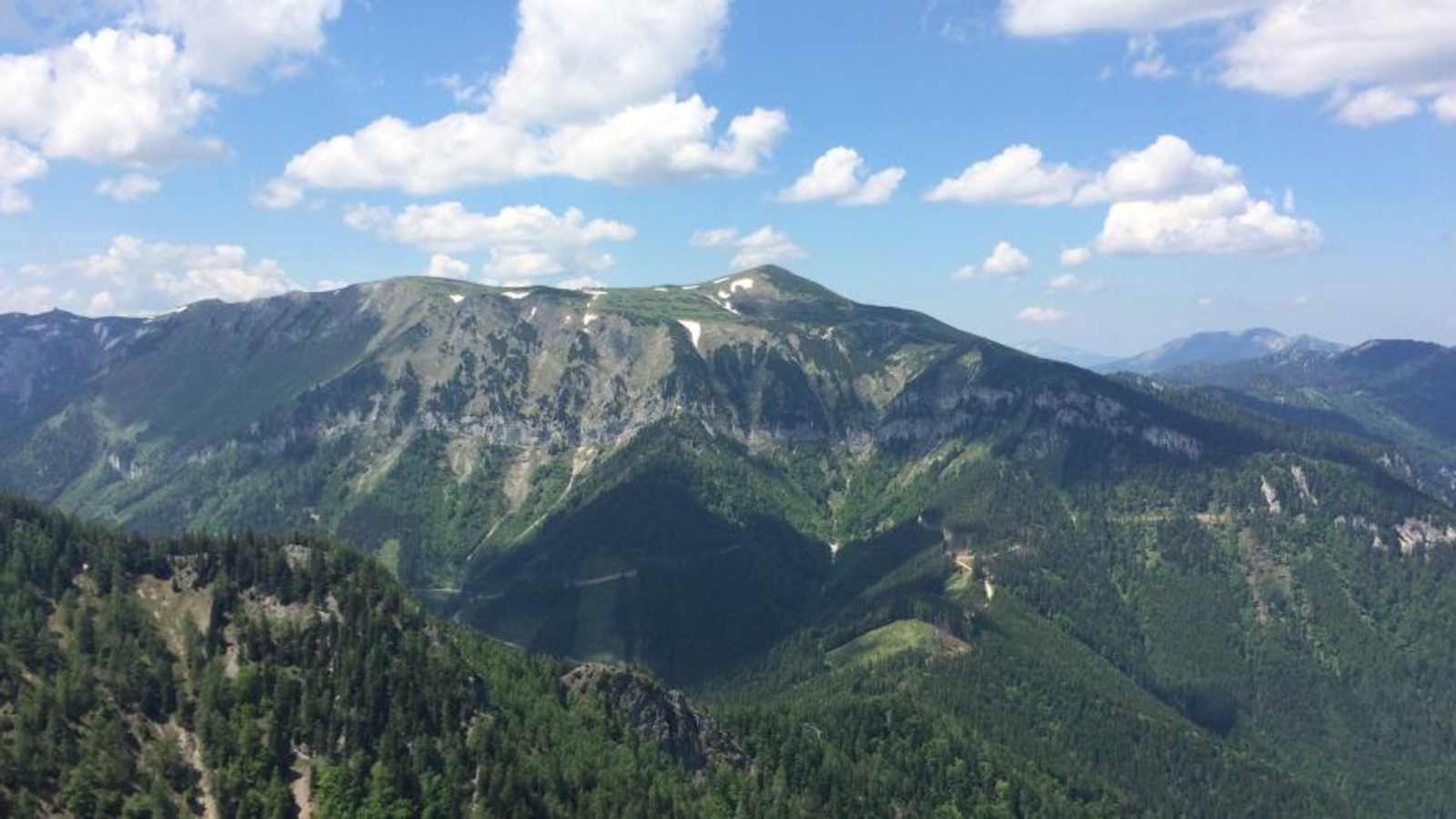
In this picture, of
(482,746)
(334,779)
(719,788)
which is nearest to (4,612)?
(334,779)

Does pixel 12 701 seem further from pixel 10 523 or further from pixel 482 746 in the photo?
pixel 482 746

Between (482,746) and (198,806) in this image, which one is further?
(482,746)

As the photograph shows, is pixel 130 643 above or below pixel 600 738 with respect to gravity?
above

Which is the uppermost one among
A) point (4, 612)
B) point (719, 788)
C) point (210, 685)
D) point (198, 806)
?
point (4, 612)

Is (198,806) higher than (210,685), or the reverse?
→ (210,685)

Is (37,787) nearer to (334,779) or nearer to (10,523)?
(334,779)

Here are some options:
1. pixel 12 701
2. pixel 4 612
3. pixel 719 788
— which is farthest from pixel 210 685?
pixel 719 788

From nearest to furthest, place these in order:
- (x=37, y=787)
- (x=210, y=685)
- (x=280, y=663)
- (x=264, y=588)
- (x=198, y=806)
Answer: (x=37, y=787)
(x=198, y=806)
(x=210, y=685)
(x=280, y=663)
(x=264, y=588)

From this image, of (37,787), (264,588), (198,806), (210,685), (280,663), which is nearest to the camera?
(37,787)

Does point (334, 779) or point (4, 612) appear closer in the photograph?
point (334, 779)
